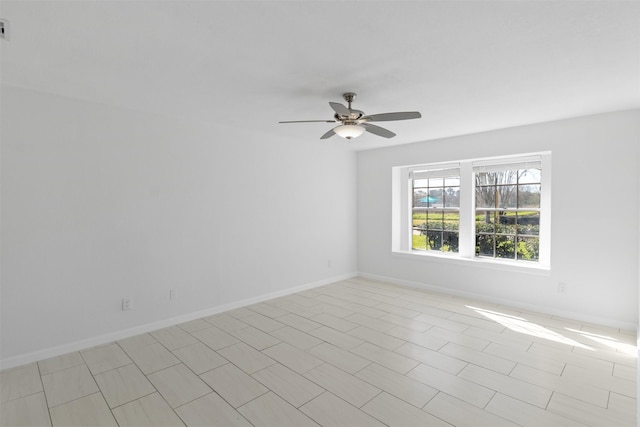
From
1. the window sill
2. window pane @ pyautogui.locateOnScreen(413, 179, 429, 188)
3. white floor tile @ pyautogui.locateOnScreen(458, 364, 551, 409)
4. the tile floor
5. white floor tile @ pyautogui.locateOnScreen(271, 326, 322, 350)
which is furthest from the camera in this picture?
window pane @ pyautogui.locateOnScreen(413, 179, 429, 188)

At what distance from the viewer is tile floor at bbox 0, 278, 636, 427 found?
2084 millimetres

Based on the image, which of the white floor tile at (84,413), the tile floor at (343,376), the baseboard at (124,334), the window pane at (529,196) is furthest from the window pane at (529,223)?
the white floor tile at (84,413)

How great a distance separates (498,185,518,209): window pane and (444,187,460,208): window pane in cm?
59

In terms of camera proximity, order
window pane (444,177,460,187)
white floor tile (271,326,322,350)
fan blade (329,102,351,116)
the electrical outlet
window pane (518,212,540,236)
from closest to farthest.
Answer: fan blade (329,102,351,116)
white floor tile (271,326,322,350)
the electrical outlet
window pane (518,212,540,236)
window pane (444,177,460,187)

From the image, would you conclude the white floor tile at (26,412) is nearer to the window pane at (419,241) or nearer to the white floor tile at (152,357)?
the white floor tile at (152,357)

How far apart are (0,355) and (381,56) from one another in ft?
12.3

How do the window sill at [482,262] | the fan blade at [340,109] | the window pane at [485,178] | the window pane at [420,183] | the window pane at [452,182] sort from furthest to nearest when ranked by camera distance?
the window pane at [420,183] < the window pane at [452,182] < the window pane at [485,178] < the window sill at [482,262] < the fan blade at [340,109]

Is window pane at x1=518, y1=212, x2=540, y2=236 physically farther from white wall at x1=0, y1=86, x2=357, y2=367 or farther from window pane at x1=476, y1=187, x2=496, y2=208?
white wall at x1=0, y1=86, x2=357, y2=367

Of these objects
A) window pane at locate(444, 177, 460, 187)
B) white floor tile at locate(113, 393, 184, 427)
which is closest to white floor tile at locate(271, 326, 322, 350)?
white floor tile at locate(113, 393, 184, 427)

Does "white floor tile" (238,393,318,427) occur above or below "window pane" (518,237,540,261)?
below

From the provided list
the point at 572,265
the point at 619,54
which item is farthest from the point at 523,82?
the point at 572,265

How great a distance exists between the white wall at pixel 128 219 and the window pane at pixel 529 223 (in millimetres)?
2980

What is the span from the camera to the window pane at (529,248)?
417 cm

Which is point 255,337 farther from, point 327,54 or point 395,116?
point 327,54
